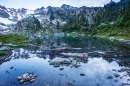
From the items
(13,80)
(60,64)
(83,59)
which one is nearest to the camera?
(13,80)

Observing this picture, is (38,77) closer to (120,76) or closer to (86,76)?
(86,76)

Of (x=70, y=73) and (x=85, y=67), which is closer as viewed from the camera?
(x=70, y=73)

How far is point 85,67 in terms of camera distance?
5316 centimetres

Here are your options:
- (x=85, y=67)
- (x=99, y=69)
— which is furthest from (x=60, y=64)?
(x=99, y=69)

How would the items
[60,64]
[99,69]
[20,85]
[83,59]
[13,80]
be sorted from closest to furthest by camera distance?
1. [20,85]
2. [13,80]
3. [99,69]
4. [60,64]
5. [83,59]

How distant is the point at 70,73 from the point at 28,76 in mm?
10870

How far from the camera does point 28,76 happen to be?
142 ft

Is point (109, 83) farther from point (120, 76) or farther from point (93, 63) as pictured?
point (93, 63)

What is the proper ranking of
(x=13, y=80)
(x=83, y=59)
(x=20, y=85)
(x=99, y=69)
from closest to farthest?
(x=20, y=85) < (x=13, y=80) < (x=99, y=69) < (x=83, y=59)

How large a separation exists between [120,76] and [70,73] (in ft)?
40.7

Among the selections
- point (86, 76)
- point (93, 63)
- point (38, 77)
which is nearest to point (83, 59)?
point (93, 63)

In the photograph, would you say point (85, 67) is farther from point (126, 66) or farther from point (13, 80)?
point (13, 80)

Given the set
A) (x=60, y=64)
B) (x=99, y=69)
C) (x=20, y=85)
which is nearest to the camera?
(x=20, y=85)

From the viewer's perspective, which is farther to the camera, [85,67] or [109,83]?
[85,67]
